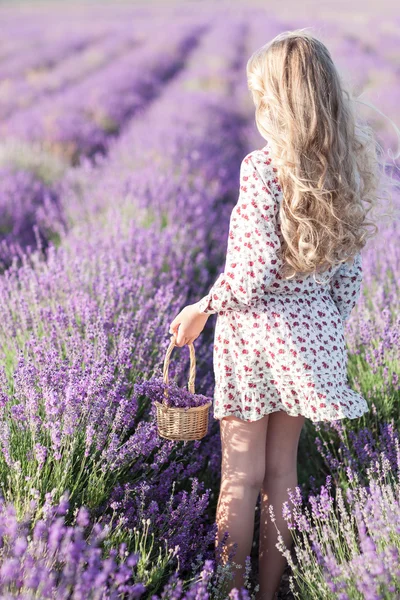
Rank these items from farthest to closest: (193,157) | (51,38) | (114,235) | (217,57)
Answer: (51,38), (217,57), (193,157), (114,235)

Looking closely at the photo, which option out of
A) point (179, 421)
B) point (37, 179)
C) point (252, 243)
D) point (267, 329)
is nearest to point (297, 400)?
point (267, 329)

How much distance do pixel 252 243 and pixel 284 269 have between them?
0.45 ft

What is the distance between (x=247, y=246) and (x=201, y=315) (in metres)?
0.28

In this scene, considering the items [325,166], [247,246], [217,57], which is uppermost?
[325,166]

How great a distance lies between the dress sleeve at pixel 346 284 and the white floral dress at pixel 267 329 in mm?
136

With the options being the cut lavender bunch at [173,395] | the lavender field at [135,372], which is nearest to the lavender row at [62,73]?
the lavender field at [135,372]

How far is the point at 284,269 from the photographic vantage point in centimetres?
181

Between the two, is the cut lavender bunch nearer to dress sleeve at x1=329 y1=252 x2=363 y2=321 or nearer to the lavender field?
the lavender field

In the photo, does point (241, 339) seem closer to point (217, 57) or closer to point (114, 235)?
point (114, 235)

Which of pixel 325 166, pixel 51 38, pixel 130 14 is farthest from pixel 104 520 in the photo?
pixel 130 14

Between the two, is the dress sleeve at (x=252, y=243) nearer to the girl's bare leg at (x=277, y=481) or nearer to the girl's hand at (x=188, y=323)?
the girl's hand at (x=188, y=323)

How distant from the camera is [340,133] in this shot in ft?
5.96

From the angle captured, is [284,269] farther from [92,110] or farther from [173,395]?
[92,110]

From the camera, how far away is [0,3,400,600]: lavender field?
1471mm
